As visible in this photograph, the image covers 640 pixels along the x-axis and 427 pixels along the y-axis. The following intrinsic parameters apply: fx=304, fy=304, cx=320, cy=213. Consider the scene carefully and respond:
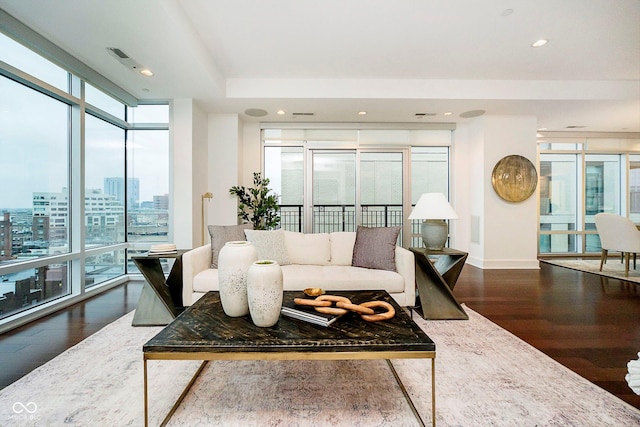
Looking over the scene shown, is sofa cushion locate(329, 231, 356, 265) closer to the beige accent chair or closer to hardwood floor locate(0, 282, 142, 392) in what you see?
hardwood floor locate(0, 282, 142, 392)

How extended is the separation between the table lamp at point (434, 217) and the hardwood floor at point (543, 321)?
818 millimetres

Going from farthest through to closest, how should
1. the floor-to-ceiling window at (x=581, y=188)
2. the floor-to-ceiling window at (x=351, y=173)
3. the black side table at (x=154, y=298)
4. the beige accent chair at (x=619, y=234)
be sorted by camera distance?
the floor-to-ceiling window at (x=581, y=188) → the floor-to-ceiling window at (x=351, y=173) → the beige accent chair at (x=619, y=234) → the black side table at (x=154, y=298)

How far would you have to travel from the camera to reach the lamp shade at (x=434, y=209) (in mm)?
2863

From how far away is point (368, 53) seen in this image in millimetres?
3543

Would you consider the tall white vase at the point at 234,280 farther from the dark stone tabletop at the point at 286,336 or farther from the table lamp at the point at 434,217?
the table lamp at the point at 434,217

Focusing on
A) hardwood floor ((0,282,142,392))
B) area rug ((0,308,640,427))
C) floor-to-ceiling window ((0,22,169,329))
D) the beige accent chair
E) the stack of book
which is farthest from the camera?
the beige accent chair

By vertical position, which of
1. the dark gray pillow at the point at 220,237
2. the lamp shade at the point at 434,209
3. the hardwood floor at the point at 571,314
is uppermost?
the lamp shade at the point at 434,209

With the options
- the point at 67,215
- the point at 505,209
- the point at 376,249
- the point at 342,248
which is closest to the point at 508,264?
the point at 505,209

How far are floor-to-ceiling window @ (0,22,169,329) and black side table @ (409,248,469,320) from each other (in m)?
3.53

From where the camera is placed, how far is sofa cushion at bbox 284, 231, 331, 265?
10.2ft

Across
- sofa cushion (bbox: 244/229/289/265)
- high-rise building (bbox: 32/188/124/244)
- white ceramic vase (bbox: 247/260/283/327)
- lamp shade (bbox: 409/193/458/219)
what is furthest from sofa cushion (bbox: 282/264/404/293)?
high-rise building (bbox: 32/188/124/244)

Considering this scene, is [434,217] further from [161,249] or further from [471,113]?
[471,113]

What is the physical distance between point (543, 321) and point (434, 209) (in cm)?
135
